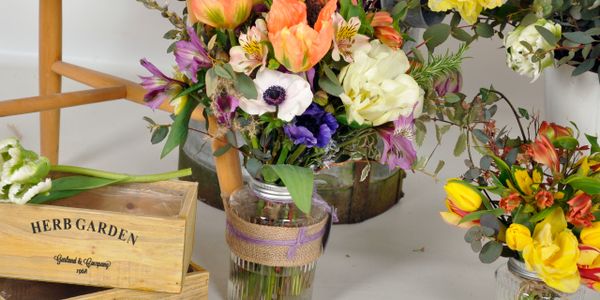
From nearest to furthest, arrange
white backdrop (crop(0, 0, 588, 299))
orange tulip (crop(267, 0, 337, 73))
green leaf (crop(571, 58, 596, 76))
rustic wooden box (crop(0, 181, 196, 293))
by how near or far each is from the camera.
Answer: orange tulip (crop(267, 0, 337, 73)) → rustic wooden box (crop(0, 181, 196, 293)) → green leaf (crop(571, 58, 596, 76)) → white backdrop (crop(0, 0, 588, 299))

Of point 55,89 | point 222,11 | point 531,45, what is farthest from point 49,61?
point 531,45

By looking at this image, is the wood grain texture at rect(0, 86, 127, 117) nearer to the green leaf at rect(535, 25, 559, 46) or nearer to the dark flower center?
the dark flower center

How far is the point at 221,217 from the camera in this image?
1.48 m

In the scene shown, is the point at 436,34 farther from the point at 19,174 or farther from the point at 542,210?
the point at 19,174

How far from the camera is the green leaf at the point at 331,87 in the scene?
0.96 metres

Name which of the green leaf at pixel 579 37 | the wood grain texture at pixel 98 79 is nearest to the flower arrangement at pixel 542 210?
the green leaf at pixel 579 37

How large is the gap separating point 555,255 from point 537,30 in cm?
25

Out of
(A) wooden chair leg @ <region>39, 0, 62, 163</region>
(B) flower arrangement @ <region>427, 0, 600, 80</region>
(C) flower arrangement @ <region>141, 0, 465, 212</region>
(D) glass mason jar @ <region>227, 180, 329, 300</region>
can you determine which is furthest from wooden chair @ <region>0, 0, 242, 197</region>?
(B) flower arrangement @ <region>427, 0, 600, 80</region>

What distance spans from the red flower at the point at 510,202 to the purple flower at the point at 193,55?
0.33 metres

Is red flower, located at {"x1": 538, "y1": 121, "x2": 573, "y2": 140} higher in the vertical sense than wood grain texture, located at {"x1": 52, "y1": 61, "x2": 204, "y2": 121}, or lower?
higher

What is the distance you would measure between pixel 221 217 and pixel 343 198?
0.60 ft

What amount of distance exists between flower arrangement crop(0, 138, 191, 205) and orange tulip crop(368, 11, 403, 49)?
0.27 m

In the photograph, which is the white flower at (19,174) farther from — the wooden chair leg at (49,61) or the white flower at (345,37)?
the wooden chair leg at (49,61)

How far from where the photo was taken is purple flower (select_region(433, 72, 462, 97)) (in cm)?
107
